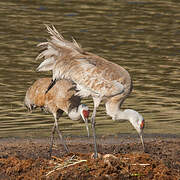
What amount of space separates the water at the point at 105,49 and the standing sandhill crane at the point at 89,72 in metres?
1.06

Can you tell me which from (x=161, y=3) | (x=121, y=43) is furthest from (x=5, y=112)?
(x=161, y=3)

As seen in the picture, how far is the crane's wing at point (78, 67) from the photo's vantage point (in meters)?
9.82

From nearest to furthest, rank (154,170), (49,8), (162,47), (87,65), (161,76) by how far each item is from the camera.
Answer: (154,170) → (87,65) → (161,76) → (162,47) → (49,8)

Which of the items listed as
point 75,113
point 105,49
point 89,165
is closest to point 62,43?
point 75,113

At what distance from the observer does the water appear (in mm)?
11289

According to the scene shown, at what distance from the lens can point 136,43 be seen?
17.0 metres

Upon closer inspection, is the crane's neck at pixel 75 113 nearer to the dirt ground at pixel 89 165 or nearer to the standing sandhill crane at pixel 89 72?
the standing sandhill crane at pixel 89 72

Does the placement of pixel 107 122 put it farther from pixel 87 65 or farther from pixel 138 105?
pixel 87 65

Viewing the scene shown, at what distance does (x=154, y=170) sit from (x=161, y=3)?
588 inches

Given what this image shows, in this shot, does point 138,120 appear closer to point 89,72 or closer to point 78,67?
point 89,72

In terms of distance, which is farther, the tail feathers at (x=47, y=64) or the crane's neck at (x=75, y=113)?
the crane's neck at (x=75, y=113)

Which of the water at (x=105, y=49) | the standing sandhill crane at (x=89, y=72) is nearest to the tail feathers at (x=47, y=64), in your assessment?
the standing sandhill crane at (x=89, y=72)

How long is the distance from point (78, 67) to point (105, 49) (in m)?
6.39

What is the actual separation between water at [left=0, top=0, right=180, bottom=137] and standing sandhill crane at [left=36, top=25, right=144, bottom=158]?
1.06m
